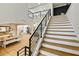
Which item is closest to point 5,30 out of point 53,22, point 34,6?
point 34,6

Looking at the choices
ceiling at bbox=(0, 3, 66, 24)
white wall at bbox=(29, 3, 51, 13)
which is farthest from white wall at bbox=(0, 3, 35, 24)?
white wall at bbox=(29, 3, 51, 13)

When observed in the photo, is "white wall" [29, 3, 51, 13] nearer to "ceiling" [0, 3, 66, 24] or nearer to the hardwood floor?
"ceiling" [0, 3, 66, 24]

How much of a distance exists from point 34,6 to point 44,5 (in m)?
0.22

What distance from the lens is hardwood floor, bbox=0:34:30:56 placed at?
1766 mm

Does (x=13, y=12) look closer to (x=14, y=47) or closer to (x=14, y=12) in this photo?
(x=14, y=12)

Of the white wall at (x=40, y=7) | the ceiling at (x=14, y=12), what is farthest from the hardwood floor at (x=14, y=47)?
the white wall at (x=40, y=7)

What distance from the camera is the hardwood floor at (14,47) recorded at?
177 cm

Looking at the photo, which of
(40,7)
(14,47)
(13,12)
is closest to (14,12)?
(13,12)

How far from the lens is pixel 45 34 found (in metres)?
3.05

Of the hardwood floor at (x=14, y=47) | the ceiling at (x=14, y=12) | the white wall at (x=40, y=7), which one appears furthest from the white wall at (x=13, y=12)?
the hardwood floor at (x=14, y=47)

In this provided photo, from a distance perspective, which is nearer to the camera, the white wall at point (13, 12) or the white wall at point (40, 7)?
the white wall at point (13, 12)

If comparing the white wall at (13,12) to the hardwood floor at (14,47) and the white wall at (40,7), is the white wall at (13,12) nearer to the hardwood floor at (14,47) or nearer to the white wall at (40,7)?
the white wall at (40,7)

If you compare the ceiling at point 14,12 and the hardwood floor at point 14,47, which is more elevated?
the ceiling at point 14,12

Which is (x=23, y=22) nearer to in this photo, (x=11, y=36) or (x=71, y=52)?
(x=11, y=36)
